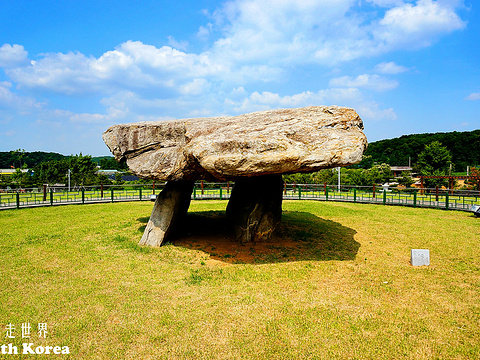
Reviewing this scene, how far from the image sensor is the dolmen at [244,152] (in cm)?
666

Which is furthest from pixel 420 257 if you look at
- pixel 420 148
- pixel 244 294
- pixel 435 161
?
pixel 420 148

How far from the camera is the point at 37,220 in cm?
1329

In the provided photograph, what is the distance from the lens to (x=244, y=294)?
587 centimetres

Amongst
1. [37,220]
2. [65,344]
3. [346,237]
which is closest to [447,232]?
[346,237]

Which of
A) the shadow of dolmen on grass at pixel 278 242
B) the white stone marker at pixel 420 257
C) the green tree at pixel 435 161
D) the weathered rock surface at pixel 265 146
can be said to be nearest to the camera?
the weathered rock surface at pixel 265 146

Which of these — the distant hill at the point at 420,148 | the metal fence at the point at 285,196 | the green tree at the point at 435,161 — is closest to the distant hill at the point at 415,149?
the distant hill at the point at 420,148

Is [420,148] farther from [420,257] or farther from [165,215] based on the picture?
[165,215]

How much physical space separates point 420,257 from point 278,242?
12.3 feet

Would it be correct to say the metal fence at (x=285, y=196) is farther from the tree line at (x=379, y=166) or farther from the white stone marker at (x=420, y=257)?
the white stone marker at (x=420, y=257)

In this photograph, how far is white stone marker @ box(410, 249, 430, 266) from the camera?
7445 mm

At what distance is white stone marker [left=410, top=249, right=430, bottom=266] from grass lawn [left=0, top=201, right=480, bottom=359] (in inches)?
9.2

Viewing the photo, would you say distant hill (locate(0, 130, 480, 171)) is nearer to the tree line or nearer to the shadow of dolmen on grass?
the tree line

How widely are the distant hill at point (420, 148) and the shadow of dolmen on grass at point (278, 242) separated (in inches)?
1711

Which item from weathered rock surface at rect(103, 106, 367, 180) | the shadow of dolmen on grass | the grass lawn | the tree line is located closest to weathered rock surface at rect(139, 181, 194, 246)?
the grass lawn
